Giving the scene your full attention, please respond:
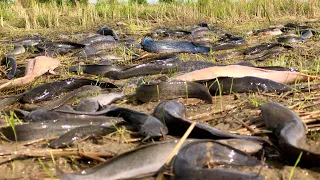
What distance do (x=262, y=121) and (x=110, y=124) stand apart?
911 millimetres

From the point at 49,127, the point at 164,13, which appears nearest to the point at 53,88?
the point at 49,127

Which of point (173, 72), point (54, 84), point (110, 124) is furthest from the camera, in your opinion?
point (173, 72)

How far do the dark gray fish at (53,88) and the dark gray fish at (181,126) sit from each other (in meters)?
1.52

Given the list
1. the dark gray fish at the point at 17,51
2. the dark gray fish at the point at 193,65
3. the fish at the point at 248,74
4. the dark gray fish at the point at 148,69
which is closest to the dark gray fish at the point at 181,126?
the fish at the point at 248,74

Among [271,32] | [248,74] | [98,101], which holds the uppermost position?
[248,74]

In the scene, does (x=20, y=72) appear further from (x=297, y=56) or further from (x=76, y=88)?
(x=297, y=56)

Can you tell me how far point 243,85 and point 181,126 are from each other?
1.21m

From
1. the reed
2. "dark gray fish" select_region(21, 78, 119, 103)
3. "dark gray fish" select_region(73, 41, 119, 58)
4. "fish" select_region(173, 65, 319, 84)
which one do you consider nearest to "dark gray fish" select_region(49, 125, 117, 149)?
"fish" select_region(173, 65, 319, 84)

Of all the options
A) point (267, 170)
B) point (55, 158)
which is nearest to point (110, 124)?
point (55, 158)

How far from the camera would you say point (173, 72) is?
4.52m

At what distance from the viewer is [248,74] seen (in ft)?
11.5

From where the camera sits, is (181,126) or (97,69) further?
(97,69)

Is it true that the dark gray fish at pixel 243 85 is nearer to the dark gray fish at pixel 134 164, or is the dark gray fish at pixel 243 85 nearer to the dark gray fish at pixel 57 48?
the dark gray fish at pixel 134 164

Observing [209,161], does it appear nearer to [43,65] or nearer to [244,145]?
[244,145]
